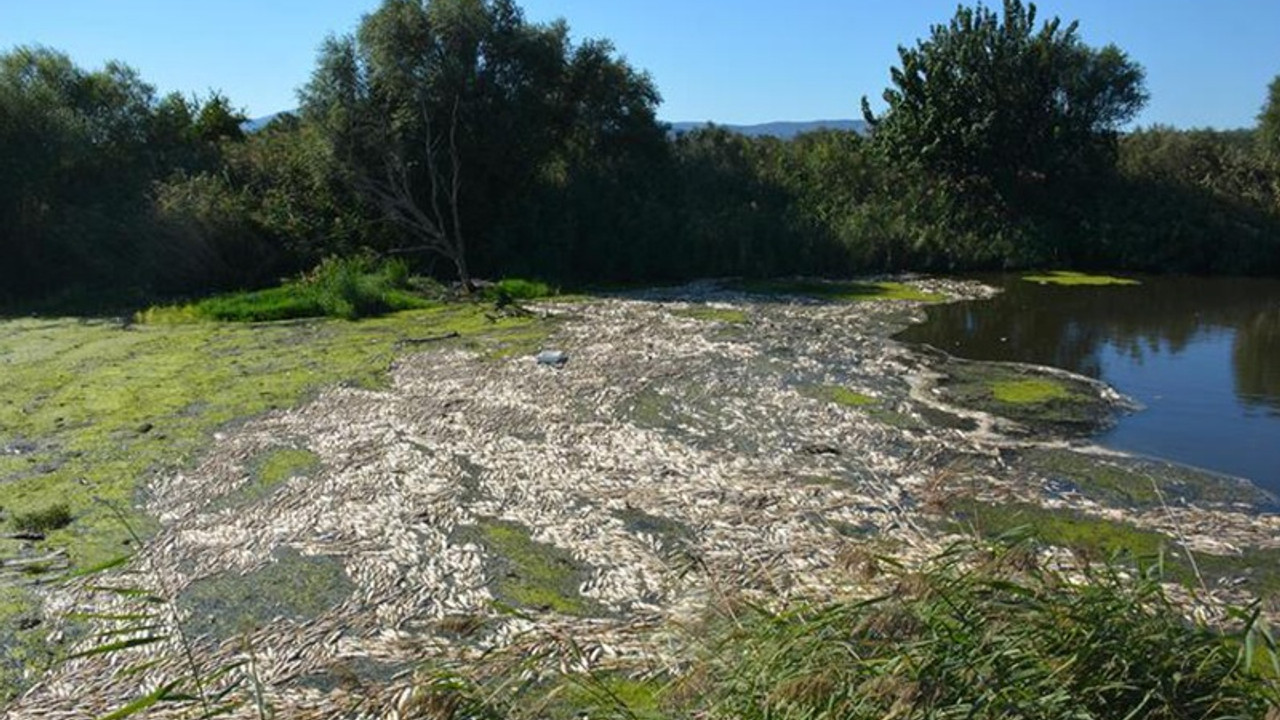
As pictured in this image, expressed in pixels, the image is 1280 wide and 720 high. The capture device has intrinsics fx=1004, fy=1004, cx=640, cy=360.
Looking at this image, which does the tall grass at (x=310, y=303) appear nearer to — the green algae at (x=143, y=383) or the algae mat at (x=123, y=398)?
the green algae at (x=143, y=383)

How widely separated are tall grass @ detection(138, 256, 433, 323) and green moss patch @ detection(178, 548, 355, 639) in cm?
1295

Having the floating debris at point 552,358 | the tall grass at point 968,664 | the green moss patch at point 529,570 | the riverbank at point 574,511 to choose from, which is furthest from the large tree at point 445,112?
the tall grass at point 968,664

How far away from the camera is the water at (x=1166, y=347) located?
459 inches

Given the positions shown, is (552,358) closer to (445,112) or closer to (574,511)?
(574,511)

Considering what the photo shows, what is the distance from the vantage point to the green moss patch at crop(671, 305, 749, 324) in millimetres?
19600

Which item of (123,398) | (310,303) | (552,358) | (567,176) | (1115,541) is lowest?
(1115,541)

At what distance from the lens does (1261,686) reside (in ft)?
14.5

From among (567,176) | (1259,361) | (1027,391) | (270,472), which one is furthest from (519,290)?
(1259,361)

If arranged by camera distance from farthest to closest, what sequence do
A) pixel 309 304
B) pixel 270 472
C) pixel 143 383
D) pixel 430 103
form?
pixel 430 103 < pixel 309 304 < pixel 143 383 < pixel 270 472

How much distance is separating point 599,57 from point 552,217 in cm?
519

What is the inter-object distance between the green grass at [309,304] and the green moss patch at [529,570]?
41.9 feet

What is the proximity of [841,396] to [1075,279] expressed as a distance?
53.2 ft

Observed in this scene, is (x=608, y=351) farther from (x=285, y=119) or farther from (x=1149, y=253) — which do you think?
(x=285, y=119)

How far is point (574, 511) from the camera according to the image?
9.11 meters
